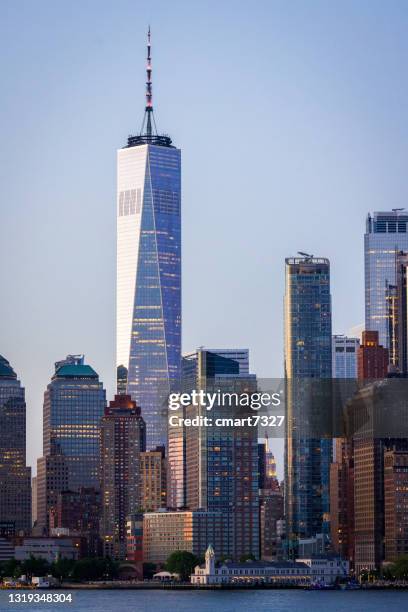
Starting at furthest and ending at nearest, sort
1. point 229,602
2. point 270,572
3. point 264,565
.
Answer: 1. point 264,565
2. point 270,572
3. point 229,602

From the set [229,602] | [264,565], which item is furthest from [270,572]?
[229,602]

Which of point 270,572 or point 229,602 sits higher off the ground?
point 270,572

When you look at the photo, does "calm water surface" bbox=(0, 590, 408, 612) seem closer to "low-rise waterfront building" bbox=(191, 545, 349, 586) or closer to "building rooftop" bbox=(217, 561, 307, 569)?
"low-rise waterfront building" bbox=(191, 545, 349, 586)

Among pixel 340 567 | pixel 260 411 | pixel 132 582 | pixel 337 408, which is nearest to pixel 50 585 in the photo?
pixel 132 582

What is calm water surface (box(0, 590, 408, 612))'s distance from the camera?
143700 mm

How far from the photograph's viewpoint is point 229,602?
6053 inches

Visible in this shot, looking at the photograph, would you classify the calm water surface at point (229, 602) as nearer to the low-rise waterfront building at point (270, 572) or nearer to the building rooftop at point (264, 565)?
the low-rise waterfront building at point (270, 572)

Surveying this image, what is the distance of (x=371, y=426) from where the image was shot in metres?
199

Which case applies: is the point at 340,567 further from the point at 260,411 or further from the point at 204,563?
the point at 260,411

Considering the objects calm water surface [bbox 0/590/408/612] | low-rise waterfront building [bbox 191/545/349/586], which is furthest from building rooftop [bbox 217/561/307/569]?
calm water surface [bbox 0/590/408/612]

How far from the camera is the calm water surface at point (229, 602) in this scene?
471ft

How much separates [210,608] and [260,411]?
30.5 m

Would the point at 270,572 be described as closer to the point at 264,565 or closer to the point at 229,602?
the point at 264,565

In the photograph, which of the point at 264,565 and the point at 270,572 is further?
the point at 264,565
